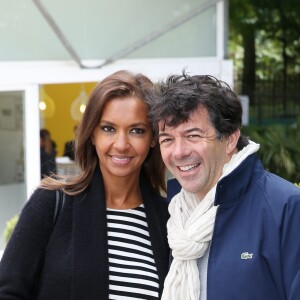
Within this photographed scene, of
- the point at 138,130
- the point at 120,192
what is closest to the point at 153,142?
the point at 138,130

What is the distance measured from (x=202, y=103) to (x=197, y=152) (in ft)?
0.50

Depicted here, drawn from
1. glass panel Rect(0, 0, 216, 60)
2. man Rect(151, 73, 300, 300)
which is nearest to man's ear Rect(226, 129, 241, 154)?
man Rect(151, 73, 300, 300)

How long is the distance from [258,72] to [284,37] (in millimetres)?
1729

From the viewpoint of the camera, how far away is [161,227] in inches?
111

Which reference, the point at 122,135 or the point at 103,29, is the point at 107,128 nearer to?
the point at 122,135

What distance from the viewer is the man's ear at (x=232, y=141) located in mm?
2396

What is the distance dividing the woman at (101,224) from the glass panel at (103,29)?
4882 mm

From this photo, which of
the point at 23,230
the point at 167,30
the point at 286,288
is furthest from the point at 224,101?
the point at 167,30

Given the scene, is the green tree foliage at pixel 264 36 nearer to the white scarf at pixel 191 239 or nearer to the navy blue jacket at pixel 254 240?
the white scarf at pixel 191 239

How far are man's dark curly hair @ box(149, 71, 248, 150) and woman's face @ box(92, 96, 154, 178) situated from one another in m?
0.24

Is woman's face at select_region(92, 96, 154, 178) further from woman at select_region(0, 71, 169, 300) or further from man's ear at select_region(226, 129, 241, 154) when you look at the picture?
man's ear at select_region(226, 129, 241, 154)

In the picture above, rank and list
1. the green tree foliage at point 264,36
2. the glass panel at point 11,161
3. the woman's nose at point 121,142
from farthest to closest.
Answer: the green tree foliage at point 264,36, the glass panel at point 11,161, the woman's nose at point 121,142

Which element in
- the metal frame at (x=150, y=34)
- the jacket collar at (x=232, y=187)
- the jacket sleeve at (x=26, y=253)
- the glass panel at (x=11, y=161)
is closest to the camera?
the jacket collar at (x=232, y=187)

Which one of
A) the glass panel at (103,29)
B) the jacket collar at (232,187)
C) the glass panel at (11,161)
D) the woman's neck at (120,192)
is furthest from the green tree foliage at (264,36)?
the jacket collar at (232,187)
